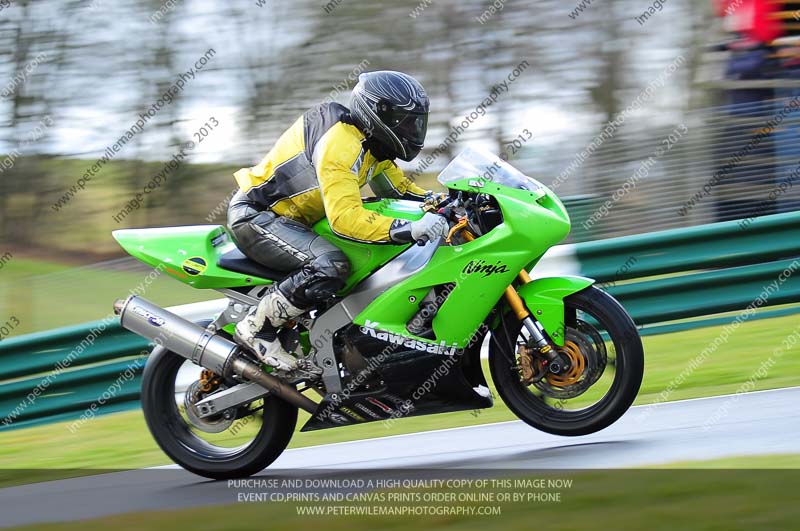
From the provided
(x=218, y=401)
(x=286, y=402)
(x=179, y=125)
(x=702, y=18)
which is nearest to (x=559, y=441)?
(x=286, y=402)

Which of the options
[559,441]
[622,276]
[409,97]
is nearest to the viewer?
[409,97]

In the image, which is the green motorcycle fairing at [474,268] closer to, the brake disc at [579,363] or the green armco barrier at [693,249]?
the brake disc at [579,363]

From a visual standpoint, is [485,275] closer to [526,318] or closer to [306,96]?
[526,318]

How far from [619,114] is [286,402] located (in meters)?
6.03

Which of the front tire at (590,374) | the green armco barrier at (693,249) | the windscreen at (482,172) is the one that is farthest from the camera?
the green armco barrier at (693,249)

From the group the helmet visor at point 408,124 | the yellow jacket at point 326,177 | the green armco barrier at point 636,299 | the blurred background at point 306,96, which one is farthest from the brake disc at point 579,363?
the blurred background at point 306,96

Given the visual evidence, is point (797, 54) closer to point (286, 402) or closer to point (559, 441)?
point (559, 441)

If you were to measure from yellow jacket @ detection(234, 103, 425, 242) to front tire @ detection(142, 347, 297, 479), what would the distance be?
97cm

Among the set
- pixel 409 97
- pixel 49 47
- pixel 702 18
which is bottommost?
pixel 49 47

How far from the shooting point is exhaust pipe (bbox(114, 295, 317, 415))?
5.27 metres

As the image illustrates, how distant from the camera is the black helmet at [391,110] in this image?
16.5ft

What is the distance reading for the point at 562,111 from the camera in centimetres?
1043

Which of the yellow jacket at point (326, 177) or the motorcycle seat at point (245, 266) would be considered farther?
the motorcycle seat at point (245, 266)

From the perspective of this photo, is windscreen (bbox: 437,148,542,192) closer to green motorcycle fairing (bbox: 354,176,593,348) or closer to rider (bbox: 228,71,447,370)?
green motorcycle fairing (bbox: 354,176,593,348)
